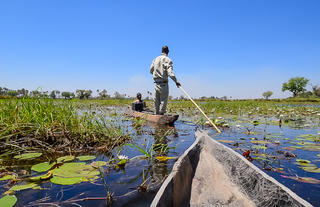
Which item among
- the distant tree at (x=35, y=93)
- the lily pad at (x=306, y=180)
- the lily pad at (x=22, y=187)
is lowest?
the lily pad at (x=306, y=180)

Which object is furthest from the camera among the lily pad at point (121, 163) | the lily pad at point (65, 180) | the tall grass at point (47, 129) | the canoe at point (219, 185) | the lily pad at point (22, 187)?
the tall grass at point (47, 129)

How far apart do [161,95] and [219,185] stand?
4372 millimetres

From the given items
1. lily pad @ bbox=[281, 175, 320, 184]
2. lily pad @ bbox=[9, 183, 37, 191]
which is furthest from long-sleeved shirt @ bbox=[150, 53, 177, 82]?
lily pad @ bbox=[9, 183, 37, 191]

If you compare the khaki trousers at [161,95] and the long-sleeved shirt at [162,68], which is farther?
the khaki trousers at [161,95]

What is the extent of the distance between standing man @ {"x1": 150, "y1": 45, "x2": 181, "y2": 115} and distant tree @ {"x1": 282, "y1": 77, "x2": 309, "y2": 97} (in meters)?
67.9

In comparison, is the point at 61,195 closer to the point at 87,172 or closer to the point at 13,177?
the point at 87,172

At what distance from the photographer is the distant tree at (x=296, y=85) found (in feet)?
183

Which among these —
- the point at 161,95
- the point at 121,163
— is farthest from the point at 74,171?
the point at 161,95

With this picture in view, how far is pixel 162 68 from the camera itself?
5578 millimetres

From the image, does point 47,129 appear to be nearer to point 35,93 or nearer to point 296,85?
point 35,93

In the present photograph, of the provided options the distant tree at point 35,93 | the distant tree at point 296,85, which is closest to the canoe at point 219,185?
the distant tree at point 35,93

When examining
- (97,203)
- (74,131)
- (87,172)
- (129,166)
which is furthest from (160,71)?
(97,203)

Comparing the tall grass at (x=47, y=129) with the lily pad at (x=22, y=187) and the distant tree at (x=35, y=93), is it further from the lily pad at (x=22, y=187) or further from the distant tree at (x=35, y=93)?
the lily pad at (x=22, y=187)

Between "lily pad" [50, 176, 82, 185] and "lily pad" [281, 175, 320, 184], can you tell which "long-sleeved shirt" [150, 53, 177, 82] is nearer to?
"lily pad" [281, 175, 320, 184]
